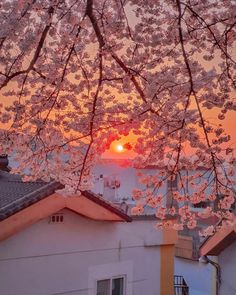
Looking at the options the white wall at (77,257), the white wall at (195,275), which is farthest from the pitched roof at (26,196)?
the white wall at (195,275)

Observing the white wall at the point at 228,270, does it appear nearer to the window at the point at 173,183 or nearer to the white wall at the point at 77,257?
the white wall at the point at 77,257

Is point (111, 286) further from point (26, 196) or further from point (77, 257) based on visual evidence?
point (26, 196)

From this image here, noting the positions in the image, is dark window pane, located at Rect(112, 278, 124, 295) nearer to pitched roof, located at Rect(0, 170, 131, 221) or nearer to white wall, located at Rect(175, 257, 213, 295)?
pitched roof, located at Rect(0, 170, 131, 221)

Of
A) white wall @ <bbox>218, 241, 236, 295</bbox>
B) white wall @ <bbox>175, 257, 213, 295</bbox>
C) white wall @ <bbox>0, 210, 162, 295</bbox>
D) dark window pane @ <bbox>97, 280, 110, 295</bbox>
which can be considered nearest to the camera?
white wall @ <bbox>0, 210, 162, 295</bbox>

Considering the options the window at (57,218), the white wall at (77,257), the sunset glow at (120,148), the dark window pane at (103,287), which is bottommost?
the dark window pane at (103,287)

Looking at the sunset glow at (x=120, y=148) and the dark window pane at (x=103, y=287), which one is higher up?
the sunset glow at (x=120, y=148)

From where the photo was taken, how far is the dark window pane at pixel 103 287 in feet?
22.2

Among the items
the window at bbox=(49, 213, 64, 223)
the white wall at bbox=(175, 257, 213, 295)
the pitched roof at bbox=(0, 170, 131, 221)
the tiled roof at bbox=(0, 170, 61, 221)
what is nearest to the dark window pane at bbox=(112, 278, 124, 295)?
the pitched roof at bbox=(0, 170, 131, 221)

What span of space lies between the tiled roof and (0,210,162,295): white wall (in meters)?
0.49

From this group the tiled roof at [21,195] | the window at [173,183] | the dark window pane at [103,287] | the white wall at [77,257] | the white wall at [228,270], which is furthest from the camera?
the white wall at [228,270]

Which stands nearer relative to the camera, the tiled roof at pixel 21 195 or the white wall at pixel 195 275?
the tiled roof at pixel 21 195

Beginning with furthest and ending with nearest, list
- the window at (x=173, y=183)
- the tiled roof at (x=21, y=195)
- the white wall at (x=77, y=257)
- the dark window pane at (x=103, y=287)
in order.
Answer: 1. the dark window pane at (x=103, y=287)
2. the white wall at (x=77, y=257)
3. the tiled roof at (x=21, y=195)
4. the window at (x=173, y=183)

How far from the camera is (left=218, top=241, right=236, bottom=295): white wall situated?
745 centimetres

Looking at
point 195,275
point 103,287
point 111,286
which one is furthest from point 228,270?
point 195,275
